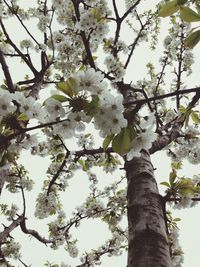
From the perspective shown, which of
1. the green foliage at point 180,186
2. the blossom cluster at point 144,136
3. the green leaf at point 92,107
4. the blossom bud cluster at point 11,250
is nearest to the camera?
the green leaf at point 92,107

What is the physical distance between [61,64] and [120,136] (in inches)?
176

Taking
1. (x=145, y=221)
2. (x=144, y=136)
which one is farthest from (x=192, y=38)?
(x=145, y=221)

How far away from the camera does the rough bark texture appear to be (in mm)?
1511

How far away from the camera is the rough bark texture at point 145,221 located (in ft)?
4.96

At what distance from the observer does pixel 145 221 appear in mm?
1743

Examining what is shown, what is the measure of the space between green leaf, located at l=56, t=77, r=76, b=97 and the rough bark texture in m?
0.79

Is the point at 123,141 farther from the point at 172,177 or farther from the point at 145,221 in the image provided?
the point at 172,177

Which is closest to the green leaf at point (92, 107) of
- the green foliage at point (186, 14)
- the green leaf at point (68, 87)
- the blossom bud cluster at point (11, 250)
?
the green leaf at point (68, 87)

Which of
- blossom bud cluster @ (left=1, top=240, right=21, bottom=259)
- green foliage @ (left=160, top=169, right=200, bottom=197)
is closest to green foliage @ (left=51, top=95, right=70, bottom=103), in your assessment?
green foliage @ (left=160, top=169, right=200, bottom=197)

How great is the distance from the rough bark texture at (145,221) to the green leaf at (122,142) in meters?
0.56

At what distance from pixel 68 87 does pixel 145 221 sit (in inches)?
34.6

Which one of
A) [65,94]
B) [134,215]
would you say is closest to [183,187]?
[134,215]

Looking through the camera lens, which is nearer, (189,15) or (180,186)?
(189,15)

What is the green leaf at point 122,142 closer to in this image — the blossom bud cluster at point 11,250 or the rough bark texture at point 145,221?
the rough bark texture at point 145,221
